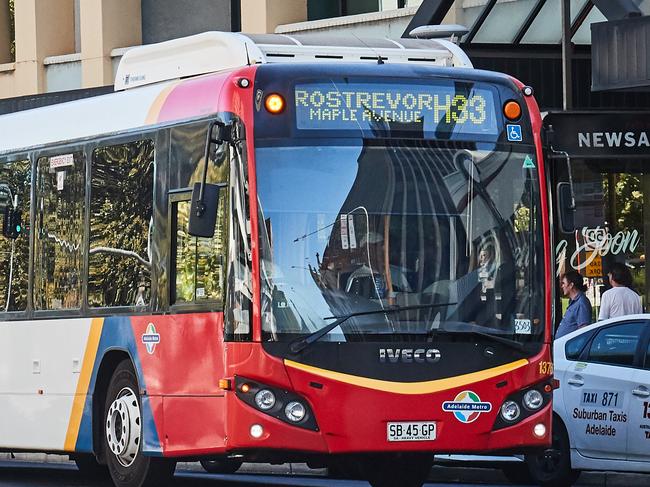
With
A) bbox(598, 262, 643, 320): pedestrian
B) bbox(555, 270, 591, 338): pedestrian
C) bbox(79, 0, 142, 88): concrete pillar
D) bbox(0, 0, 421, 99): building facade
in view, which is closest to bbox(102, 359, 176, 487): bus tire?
bbox(555, 270, 591, 338): pedestrian

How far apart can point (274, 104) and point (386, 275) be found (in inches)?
53.0

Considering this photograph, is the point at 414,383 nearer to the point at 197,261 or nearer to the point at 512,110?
the point at 197,261

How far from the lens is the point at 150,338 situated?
1340cm

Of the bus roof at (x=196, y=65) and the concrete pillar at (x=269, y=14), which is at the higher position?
the concrete pillar at (x=269, y=14)

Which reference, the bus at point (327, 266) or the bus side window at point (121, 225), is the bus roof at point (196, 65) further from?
the bus side window at point (121, 225)

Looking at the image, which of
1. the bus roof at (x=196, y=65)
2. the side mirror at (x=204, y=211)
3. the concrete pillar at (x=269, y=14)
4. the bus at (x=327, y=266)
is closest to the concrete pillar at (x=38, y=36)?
the concrete pillar at (x=269, y=14)

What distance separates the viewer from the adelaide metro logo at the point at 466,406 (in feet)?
40.8

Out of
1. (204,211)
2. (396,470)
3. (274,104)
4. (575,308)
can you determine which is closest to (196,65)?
(274,104)

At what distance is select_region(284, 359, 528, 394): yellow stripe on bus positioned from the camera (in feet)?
40.0

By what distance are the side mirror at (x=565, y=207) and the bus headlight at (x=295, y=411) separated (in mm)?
2223

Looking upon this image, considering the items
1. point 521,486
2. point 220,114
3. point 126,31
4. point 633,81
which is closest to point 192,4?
point 126,31

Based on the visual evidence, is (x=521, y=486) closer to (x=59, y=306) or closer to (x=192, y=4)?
(x=59, y=306)

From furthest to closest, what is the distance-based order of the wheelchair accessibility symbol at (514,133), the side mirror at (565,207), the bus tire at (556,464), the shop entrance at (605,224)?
the shop entrance at (605,224) → the bus tire at (556,464) → the wheelchair accessibility symbol at (514,133) → the side mirror at (565,207)

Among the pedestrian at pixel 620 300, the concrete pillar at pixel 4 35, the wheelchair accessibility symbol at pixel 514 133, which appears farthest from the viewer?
the concrete pillar at pixel 4 35
